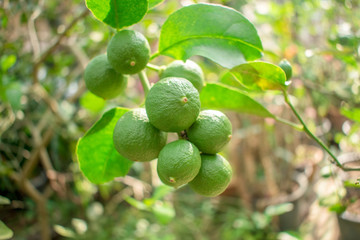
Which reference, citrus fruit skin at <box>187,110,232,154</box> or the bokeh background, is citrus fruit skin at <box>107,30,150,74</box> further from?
the bokeh background

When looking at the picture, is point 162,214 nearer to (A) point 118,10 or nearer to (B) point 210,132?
(B) point 210,132

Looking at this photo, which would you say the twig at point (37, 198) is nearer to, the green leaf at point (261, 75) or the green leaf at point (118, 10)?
the green leaf at point (118, 10)

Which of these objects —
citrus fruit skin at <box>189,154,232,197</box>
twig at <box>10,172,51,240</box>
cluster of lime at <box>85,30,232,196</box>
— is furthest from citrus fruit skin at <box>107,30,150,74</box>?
twig at <box>10,172,51,240</box>

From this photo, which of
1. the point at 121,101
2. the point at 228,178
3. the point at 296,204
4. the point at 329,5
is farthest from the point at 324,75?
the point at 228,178

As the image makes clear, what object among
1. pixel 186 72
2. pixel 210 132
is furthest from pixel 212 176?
pixel 186 72

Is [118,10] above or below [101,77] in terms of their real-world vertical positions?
above

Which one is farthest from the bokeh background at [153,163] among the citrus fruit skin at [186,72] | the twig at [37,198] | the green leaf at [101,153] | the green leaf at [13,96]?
the citrus fruit skin at [186,72]

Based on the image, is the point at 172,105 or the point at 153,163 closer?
the point at 172,105

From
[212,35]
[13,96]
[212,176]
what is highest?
[212,35]
